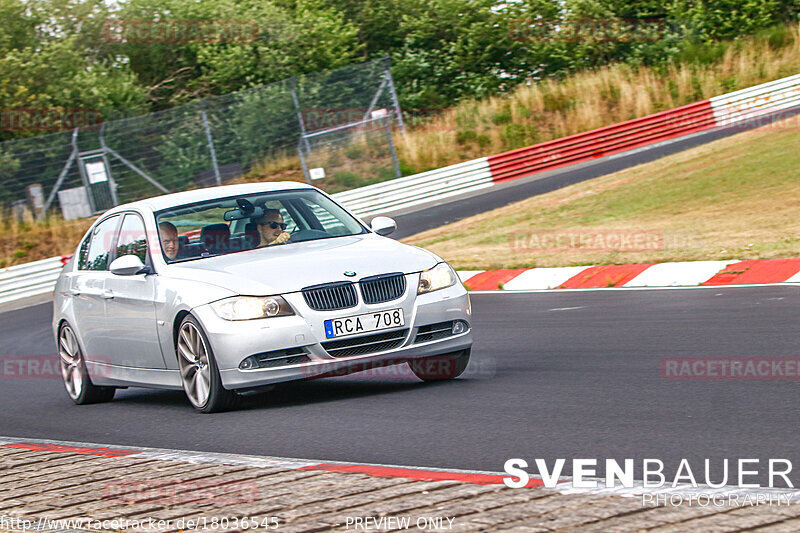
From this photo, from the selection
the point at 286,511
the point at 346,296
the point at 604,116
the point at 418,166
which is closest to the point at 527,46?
the point at 604,116

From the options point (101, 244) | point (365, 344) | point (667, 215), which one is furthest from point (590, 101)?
point (365, 344)

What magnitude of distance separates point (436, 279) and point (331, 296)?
32.5 inches

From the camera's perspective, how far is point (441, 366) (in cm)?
847

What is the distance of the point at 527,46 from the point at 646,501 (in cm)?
3971

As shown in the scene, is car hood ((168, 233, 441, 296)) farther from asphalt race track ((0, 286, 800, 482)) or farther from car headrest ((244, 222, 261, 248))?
asphalt race track ((0, 286, 800, 482))

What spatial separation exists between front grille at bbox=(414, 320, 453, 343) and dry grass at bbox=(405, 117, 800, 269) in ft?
19.6

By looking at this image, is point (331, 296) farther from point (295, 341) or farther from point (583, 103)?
point (583, 103)

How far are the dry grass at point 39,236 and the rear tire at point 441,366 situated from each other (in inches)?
813

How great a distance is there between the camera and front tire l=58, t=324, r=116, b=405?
31.8 ft

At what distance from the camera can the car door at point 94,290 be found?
9.25 meters

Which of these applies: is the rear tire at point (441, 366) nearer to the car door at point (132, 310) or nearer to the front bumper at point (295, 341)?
the front bumper at point (295, 341)

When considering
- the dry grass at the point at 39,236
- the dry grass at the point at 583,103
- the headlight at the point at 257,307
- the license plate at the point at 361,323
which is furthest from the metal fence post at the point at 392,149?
the headlight at the point at 257,307

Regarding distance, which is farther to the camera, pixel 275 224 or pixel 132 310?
pixel 275 224

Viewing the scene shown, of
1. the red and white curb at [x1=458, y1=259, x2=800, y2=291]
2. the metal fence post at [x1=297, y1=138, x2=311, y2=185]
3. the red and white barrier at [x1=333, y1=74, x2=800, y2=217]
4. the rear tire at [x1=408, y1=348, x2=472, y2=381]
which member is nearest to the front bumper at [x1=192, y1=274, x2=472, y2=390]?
the rear tire at [x1=408, y1=348, x2=472, y2=381]
